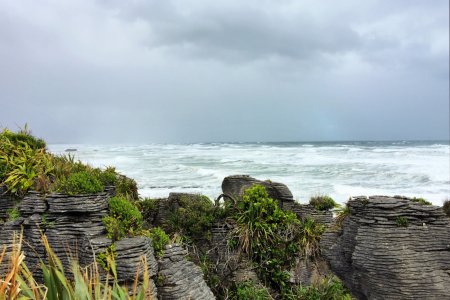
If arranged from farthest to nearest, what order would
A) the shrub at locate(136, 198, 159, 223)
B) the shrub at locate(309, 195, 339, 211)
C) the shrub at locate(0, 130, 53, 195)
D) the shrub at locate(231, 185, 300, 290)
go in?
the shrub at locate(309, 195, 339, 211)
the shrub at locate(136, 198, 159, 223)
the shrub at locate(231, 185, 300, 290)
the shrub at locate(0, 130, 53, 195)

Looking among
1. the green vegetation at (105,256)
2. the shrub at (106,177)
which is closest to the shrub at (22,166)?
the shrub at (106,177)

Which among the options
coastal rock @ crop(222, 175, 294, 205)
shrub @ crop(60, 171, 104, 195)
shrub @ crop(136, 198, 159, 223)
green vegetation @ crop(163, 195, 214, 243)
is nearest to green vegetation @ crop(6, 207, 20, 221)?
shrub @ crop(60, 171, 104, 195)

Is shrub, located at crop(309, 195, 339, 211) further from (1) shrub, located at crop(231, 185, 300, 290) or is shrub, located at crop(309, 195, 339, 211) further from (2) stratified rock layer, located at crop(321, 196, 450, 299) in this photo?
(2) stratified rock layer, located at crop(321, 196, 450, 299)

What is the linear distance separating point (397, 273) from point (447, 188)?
16549 millimetres

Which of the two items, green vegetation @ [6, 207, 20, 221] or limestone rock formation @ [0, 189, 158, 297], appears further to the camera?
green vegetation @ [6, 207, 20, 221]

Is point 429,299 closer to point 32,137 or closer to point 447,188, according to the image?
point 32,137

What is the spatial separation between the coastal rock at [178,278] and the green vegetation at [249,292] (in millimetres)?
1213

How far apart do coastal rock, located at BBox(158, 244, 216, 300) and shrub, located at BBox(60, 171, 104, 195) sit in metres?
1.60

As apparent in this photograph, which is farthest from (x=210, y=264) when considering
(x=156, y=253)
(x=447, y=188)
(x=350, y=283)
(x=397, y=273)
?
(x=447, y=188)

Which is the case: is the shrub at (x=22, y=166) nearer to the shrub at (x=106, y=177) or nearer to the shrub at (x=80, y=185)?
the shrub at (x=80, y=185)

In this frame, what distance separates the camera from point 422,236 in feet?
22.2

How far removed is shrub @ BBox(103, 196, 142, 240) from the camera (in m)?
6.46

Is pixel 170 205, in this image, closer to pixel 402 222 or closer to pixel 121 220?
pixel 121 220

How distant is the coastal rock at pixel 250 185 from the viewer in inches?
368
